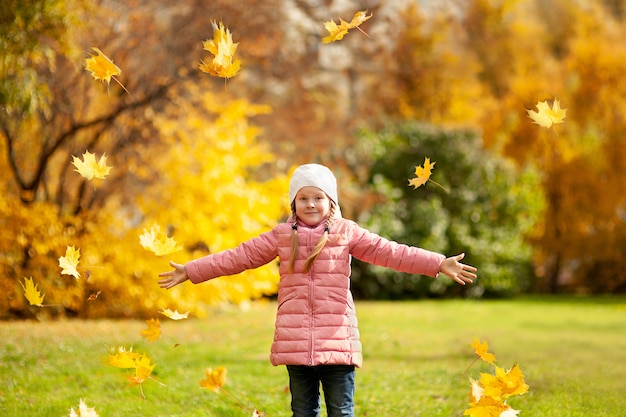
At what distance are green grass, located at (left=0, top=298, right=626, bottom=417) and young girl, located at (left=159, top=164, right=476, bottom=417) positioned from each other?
5.04 feet

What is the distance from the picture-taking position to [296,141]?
20.4 metres

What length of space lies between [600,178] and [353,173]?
5775mm

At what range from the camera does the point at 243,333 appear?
35.5ft

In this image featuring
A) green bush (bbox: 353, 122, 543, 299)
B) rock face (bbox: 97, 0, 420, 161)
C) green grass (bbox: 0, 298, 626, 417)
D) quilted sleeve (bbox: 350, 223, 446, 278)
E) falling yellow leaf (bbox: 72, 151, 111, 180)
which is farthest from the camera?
green bush (bbox: 353, 122, 543, 299)

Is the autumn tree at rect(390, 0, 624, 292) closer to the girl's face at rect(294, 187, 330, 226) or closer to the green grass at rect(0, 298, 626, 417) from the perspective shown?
the green grass at rect(0, 298, 626, 417)

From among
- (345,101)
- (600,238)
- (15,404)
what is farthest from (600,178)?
(15,404)

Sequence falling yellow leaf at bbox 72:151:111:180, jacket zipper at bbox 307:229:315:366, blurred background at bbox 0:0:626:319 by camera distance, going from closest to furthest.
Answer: jacket zipper at bbox 307:229:315:366 → falling yellow leaf at bbox 72:151:111:180 → blurred background at bbox 0:0:626:319

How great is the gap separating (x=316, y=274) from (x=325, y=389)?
0.58 meters

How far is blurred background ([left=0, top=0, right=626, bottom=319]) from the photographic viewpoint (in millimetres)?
11695

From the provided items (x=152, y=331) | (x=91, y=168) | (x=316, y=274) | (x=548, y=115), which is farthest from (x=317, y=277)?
(x=548, y=115)

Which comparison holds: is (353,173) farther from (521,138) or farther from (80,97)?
(80,97)

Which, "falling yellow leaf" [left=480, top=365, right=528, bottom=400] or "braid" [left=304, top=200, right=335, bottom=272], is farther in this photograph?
"falling yellow leaf" [left=480, top=365, right=528, bottom=400]

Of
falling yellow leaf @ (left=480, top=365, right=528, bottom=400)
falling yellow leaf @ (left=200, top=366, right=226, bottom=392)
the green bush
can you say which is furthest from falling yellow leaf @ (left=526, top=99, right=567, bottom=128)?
the green bush

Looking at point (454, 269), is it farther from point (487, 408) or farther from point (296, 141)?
point (296, 141)
